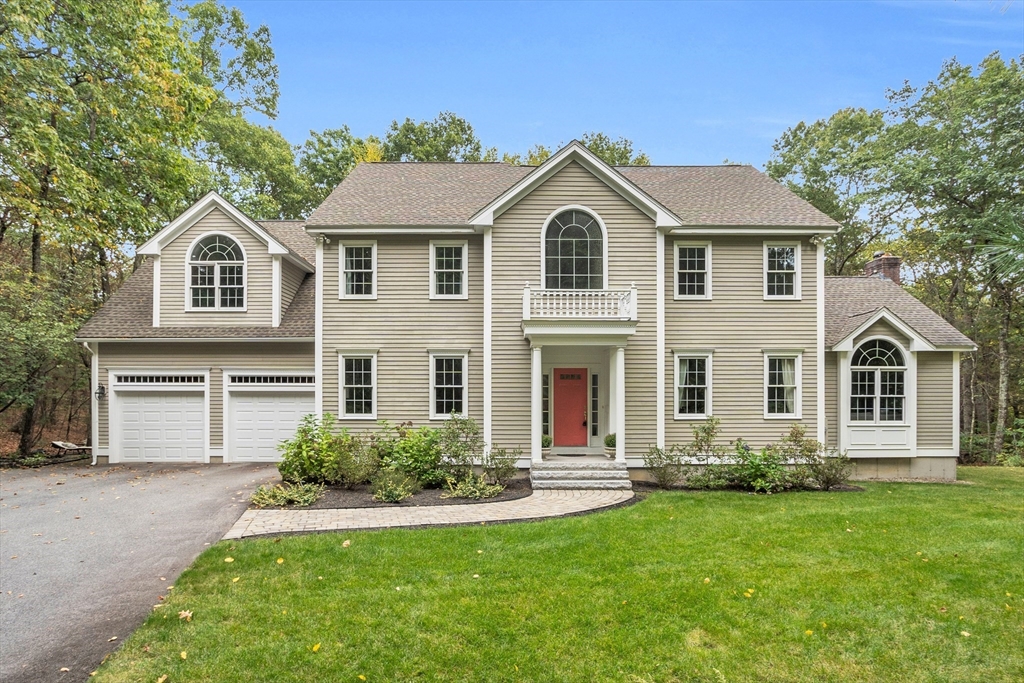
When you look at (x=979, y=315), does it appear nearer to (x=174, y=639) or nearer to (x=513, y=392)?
(x=513, y=392)

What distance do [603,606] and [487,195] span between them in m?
12.2

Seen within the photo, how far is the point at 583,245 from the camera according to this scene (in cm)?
1331

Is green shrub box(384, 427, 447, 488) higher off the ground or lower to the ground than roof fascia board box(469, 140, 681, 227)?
lower

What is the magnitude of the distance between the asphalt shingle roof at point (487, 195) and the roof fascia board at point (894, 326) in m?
2.92

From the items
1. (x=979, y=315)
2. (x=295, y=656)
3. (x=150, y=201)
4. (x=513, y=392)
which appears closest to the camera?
(x=295, y=656)

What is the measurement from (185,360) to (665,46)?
19.5m

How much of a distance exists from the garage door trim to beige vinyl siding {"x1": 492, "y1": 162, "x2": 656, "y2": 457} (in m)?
9.43

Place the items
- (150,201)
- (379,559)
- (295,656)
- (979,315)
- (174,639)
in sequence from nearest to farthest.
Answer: (295,656), (174,639), (379,559), (150,201), (979,315)

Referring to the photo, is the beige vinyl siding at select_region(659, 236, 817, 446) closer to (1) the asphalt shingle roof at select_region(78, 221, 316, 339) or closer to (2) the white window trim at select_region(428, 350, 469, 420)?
(2) the white window trim at select_region(428, 350, 469, 420)

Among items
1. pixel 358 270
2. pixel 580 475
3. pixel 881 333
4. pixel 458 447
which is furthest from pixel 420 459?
pixel 881 333

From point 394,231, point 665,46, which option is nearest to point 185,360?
point 394,231

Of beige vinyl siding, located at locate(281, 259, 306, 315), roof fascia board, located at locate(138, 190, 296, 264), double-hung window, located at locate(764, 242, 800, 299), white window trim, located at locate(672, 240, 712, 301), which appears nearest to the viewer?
white window trim, located at locate(672, 240, 712, 301)

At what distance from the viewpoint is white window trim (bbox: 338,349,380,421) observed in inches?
530

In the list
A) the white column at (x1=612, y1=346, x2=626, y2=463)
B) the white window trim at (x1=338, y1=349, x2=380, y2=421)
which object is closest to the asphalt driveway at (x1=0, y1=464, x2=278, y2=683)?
the white window trim at (x1=338, y1=349, x2=380, y2=421)
